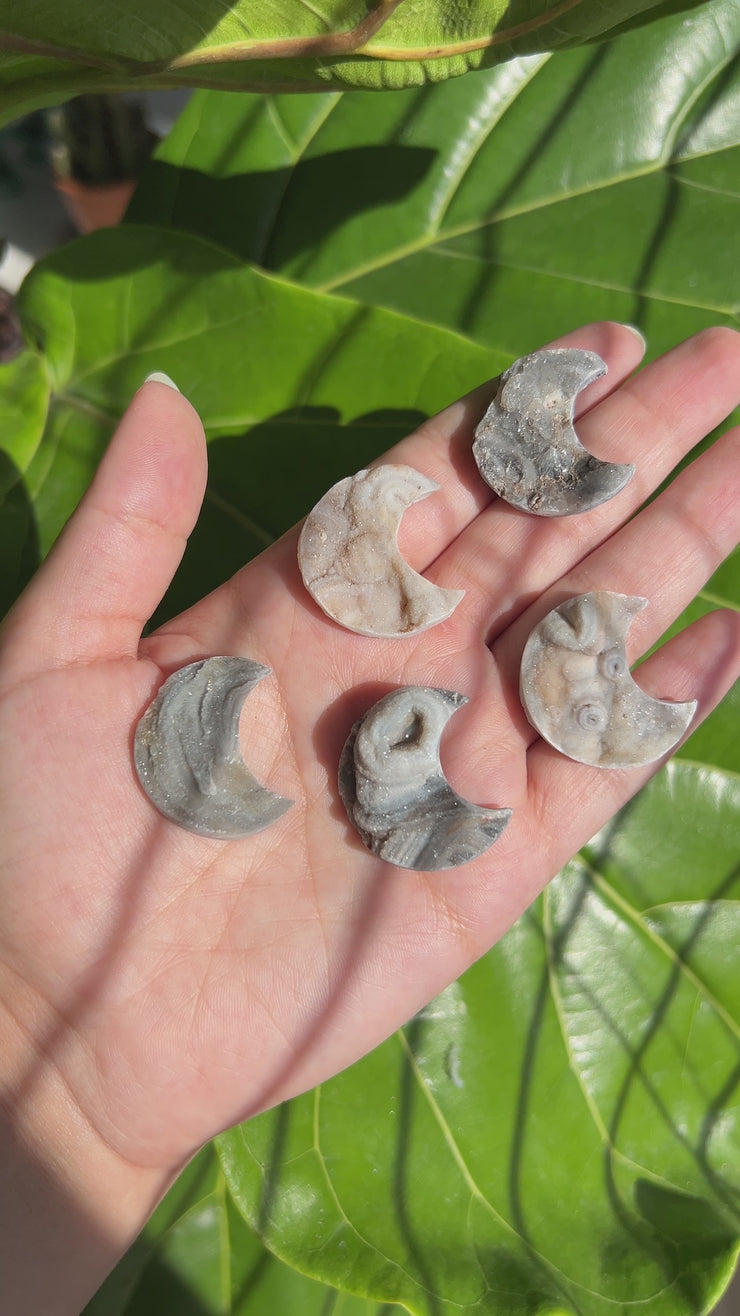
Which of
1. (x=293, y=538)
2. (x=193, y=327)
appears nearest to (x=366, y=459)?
(x=293, y=538)

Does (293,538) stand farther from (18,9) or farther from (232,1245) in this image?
(232,1245)

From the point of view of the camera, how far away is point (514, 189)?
180 centimetres

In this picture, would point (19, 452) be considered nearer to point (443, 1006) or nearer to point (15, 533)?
point (15, 533)

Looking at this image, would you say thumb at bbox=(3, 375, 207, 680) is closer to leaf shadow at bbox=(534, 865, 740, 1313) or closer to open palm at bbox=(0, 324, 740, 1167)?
open palm at bbox=(0, 324, 740, 1167)

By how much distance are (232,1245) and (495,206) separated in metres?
2.01

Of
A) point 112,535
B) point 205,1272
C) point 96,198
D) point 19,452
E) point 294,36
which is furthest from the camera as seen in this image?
point 96,198

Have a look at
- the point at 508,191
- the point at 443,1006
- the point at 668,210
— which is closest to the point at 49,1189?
the point at 443,1006

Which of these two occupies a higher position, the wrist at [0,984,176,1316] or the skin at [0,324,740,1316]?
the skin at [0,324,740,1316]

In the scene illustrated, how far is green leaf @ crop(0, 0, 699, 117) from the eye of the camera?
91 cm

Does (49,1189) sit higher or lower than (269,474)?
lower

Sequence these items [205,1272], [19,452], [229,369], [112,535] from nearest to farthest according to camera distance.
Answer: [112,535] → [19,452] → [229,369] → [205,1272]

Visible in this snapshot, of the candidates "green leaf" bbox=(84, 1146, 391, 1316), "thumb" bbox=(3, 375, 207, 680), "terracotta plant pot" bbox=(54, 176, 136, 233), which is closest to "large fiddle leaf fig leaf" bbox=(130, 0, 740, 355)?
"thumb" bbox=(3, 375, 207, 680)

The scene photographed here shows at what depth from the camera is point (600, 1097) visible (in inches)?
65.4

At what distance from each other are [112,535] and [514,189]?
3.54 ft
